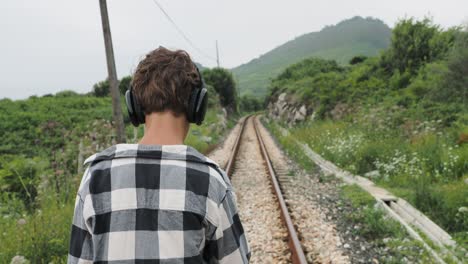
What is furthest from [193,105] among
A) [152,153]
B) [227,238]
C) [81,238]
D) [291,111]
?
[291,111]

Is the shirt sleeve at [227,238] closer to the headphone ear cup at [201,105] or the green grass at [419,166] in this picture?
the headphone ear cup at [201,105]

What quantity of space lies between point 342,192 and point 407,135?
3.91 metres

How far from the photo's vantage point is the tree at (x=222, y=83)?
36.3m

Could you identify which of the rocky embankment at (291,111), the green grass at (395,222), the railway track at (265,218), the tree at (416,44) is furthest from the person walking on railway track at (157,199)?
the rocky embankment at (291,111)

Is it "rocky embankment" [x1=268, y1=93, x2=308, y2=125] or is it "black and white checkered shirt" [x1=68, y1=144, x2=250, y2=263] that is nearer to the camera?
"black and white checkered shirt" [x1=68, y1=144, x2=250, y2=263]

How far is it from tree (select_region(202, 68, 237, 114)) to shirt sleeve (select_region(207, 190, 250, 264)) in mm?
34713

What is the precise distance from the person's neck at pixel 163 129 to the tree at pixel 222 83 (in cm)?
3465

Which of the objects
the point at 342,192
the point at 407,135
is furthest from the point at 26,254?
the point at 407,135

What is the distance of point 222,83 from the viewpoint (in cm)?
3716

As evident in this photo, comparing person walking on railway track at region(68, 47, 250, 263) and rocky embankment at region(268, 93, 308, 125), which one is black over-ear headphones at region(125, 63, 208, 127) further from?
rocky embankment at region(268, 93, 308, 125)

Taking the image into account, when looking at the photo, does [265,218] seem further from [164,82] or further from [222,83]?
[222,83]

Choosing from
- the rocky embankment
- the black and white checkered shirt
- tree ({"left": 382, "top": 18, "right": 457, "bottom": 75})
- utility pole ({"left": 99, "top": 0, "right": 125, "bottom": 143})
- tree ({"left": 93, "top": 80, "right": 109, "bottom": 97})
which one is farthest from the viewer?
tree ({"left": 93, "top": 80, "right": 109, "bottom": 97})

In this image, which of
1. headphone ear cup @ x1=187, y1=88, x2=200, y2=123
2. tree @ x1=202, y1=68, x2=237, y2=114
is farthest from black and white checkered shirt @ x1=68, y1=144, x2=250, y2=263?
tree @ x1=202, y1=68, x2=237, y2=114

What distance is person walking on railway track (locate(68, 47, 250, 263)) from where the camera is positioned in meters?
1.10
